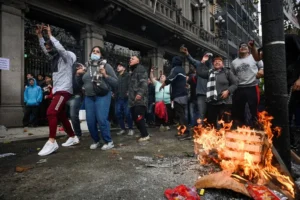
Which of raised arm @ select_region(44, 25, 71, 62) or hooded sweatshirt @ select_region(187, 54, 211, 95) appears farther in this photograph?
hooded sweatshirt @ select_region(187, 54, 211, 95)

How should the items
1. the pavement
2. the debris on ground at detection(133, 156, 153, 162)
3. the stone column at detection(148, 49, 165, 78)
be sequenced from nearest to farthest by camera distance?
1. the pavement
2. the debris on ground at detection(133, 156, 153, 162)
3. the stone column at detection(148, 49, 165, 78)

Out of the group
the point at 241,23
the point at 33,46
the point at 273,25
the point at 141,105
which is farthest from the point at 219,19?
the point at 273,25

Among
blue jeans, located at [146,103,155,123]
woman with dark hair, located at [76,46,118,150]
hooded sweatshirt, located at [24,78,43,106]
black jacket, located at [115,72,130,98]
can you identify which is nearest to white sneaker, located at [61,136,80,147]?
woman with dark hair, located at [76,46,118,150]

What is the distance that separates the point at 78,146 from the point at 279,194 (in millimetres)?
3803

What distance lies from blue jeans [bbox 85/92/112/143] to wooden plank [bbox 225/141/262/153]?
235 cm

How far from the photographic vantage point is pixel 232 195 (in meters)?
2.19

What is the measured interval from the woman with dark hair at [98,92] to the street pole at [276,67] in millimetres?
2769

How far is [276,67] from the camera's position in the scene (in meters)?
2.43

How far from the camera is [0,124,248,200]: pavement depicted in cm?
A: 231

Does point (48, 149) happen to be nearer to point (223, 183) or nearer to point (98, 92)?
point (98, 92)

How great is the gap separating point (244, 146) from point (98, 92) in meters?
2.69

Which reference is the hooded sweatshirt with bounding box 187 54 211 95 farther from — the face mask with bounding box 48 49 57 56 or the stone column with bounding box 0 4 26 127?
the stone column with bounding box 0 4 26 127

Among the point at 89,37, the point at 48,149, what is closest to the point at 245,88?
the point at 48,149

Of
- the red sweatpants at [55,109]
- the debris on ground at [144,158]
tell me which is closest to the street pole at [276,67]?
the debris on ground at [144,158]
